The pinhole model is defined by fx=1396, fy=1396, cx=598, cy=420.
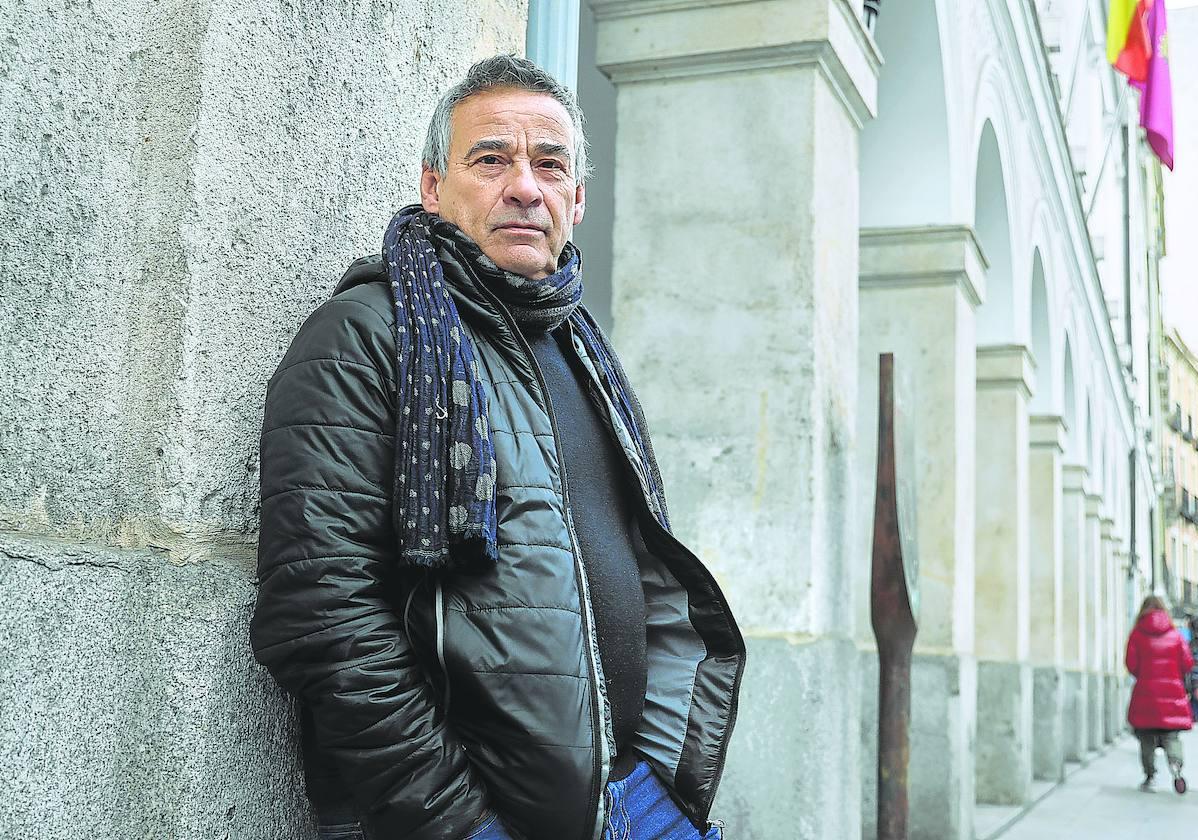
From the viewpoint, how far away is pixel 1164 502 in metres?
52.2

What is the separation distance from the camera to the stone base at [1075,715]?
1722cm

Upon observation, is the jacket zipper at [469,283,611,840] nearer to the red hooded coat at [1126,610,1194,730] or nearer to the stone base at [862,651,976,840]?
the stone base at [862,651,976,840]

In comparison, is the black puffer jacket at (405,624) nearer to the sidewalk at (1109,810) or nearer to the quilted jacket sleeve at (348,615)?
the quilted jacket sleeve at (348,615)

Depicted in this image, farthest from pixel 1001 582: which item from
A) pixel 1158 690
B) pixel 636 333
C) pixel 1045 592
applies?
pixel 636 333

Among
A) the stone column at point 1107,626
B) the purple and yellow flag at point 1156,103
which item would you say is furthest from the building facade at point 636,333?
the stone column at point 1107,626

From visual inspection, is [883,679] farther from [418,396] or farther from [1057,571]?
[1057,571]

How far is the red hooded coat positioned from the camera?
12617mm

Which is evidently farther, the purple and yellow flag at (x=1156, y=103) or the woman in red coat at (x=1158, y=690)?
the purple and yellow flag at (x=1156, y=103)

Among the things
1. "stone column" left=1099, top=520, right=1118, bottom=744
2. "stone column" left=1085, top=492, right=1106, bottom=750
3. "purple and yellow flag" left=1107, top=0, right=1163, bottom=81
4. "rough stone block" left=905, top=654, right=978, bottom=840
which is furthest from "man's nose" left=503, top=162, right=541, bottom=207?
"stone column" left=1099, top=520, right=1118, bottom=744

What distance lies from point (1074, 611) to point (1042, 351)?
163 inches

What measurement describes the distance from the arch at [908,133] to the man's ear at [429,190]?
5.77 m

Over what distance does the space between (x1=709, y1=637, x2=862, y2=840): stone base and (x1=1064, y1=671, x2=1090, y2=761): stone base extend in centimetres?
1310

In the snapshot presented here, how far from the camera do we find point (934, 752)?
7875mm

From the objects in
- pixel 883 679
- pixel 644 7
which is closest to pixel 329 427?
pixel 883 679
